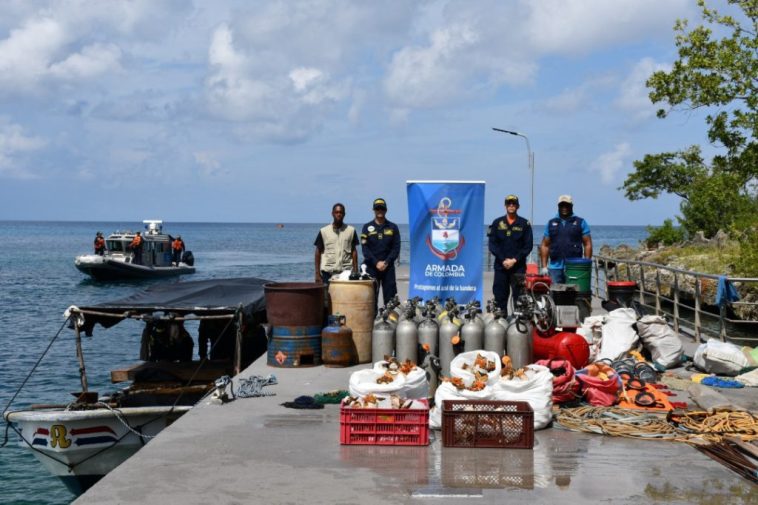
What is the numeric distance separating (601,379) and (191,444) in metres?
4.39

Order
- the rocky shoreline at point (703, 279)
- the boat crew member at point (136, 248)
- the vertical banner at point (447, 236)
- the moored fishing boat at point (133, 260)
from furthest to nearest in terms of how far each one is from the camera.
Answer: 1. the boat crew member at point (136, 248)
2. the moored fishing boat at point (133, 260)
3. the rocky shoreline at point (703, 279)
4. the vertical banner at point (447, 236)

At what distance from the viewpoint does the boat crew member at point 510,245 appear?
12.5 metres

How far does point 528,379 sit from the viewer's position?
8.26 m

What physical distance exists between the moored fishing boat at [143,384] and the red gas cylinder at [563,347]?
3.91 metres

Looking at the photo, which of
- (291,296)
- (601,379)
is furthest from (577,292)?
(291,296)

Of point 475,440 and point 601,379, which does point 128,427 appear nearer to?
point 475,440

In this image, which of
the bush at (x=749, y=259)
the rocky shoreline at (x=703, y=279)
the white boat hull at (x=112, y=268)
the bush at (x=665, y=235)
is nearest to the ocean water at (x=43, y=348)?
the white boat hull at (x=112, y=268)

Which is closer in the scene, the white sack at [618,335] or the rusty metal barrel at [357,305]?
the white sack at [618,335]

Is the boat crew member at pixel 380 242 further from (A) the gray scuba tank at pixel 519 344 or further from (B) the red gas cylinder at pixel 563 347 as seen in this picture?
(A) the gray scuba tank at pixel 519 344


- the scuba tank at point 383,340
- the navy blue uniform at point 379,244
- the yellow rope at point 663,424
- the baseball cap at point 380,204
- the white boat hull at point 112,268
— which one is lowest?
the white boat hull at point 112,268

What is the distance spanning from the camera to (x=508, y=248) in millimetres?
12570

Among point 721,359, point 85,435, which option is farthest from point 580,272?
point 85,435

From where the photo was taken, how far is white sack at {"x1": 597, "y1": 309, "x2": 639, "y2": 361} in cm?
1110

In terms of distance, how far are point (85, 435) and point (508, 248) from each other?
638 cm
